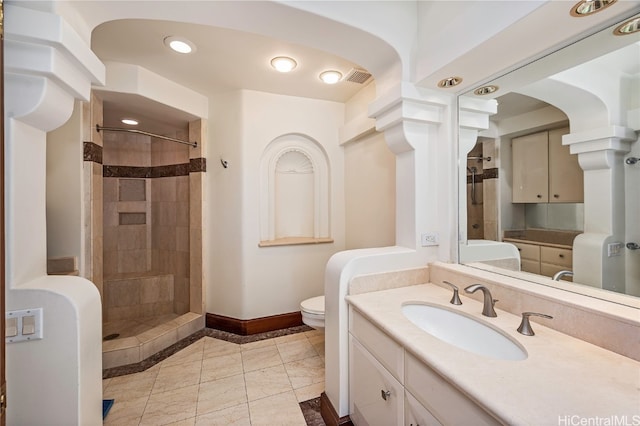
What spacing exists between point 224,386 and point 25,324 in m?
1.26

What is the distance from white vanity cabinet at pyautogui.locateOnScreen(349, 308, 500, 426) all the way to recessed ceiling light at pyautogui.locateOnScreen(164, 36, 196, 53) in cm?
207

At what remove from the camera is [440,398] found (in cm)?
84

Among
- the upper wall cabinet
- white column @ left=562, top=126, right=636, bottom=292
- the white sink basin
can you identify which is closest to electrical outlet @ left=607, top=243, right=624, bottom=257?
white column @ left=562, top=126, right=636, bottom=292

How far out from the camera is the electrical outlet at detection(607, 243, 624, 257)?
3.65ft

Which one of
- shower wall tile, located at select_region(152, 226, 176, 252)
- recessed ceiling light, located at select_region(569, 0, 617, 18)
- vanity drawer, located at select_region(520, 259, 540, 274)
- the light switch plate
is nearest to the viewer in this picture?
recessed ceiling light, located at select_region(569, 0, 617, 18)

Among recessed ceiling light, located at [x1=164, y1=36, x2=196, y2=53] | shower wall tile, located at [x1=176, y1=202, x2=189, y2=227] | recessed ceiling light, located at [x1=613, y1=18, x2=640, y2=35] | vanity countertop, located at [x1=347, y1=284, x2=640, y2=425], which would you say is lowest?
vanity countertop, located at [x1=347, y1=284, x2=640, y2=425]

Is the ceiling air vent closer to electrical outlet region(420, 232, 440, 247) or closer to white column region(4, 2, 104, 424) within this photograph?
electrical outlet region(420, 232, 440, 247)

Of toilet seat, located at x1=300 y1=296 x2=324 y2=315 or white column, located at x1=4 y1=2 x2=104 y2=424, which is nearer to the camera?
white column, located at x1=4 y1=2 x2=104 y2=424

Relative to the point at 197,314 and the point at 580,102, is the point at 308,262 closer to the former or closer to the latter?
the point at 197,314

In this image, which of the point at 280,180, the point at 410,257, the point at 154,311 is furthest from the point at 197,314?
the point at 410,257

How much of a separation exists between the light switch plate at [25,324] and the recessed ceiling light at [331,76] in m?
2.33

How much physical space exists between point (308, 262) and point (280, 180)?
3.20 feet

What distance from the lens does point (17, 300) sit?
40.0 inches

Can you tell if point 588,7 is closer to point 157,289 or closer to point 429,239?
point 429,239
